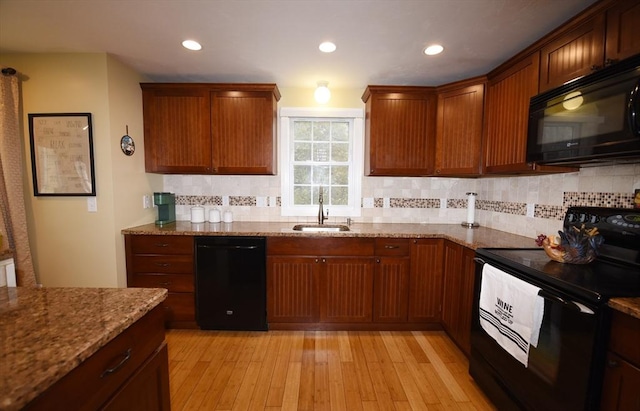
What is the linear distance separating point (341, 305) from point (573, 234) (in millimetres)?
1725

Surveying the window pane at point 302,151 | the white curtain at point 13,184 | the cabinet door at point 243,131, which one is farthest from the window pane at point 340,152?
the white curtain at point 13,184

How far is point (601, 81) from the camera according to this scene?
127cm

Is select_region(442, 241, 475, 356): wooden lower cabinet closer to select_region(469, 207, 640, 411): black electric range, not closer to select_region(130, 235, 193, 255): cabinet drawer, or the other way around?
select_region(469, 207, 640, 411): black electric range

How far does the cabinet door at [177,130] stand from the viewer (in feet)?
8.53

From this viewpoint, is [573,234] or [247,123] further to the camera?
[247,123]

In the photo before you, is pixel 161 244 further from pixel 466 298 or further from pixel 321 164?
pixel 466 298

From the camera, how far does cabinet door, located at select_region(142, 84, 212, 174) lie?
8.53ft

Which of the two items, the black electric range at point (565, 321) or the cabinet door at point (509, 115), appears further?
the cabinet door at point (509, 115)

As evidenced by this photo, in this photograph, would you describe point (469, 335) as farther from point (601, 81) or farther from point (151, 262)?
point (151, 262)

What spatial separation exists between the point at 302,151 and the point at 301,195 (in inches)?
19.9

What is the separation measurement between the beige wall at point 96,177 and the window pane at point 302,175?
1635mm

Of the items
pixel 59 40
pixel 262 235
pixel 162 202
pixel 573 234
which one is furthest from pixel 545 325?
pixel 59 40

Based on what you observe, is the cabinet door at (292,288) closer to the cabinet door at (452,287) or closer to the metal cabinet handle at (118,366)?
the cabinet door at (452,287)

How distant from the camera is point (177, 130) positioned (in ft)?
8.63
